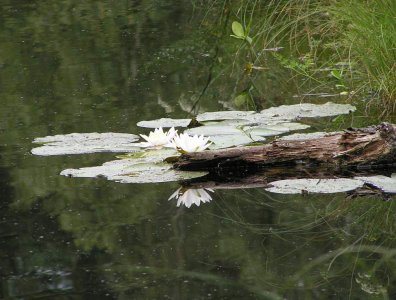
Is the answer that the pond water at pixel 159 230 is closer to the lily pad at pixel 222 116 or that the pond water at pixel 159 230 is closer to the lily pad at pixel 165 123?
the lily pad at pixel 165 123

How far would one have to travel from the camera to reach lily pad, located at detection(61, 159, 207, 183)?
2.98 metres

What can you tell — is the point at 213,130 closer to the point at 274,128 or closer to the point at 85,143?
the point at 274,128

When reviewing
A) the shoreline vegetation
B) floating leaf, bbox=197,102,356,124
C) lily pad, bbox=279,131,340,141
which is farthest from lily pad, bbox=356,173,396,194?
the shoreline vegetation

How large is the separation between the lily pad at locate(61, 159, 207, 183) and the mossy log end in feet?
0.17

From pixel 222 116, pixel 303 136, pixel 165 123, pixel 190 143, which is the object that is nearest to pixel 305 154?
pixel 303 136

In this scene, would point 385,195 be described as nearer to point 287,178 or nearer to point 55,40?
point 287,178

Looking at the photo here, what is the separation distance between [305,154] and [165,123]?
76 centimetres

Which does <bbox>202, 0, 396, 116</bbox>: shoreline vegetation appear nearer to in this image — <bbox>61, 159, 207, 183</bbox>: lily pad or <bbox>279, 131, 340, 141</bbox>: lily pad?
<bbox>279, 131, 340, 141</bbox>: lily pad

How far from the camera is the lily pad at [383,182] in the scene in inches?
110

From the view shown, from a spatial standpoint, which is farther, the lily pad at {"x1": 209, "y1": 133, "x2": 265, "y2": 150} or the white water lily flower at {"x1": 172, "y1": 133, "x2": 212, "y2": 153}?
the lily pad at {"x1": 209, "y1": 133, "x2": 265, "y2": 150}

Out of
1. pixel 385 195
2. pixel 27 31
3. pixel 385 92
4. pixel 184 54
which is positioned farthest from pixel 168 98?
pixel 27 31

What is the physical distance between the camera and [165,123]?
12.0ft

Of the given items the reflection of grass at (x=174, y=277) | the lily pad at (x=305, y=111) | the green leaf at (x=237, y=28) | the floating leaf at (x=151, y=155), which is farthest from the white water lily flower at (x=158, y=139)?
the green leaf at (x=237, y=28)

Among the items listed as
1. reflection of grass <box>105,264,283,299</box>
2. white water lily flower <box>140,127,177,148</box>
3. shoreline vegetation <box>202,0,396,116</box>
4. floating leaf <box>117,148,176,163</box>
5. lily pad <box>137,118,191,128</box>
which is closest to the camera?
reflection of grass <box>105,264,283,299</box>
